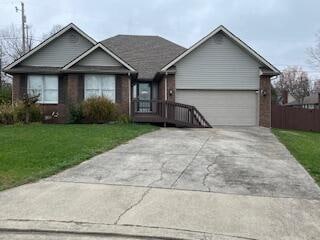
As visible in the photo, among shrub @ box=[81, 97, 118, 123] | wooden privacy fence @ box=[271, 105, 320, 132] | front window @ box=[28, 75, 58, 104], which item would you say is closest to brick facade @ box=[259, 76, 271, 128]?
wooden privacy fence @ box=[271, 105, 320, 132]

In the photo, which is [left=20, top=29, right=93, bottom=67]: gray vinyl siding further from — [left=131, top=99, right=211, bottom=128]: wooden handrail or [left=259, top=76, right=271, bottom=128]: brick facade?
[left=259, top=76, right=271, bottom=128]: brick facade

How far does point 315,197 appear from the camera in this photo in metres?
8.15

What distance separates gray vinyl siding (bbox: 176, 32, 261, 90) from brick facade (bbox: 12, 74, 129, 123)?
3372 millimetres

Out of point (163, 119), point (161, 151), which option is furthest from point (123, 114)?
point (161, 151)

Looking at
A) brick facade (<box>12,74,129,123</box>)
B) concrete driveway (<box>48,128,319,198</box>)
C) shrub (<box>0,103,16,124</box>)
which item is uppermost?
brick facade (<box>12,74,129,123</box>)

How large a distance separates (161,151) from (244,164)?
2904mm

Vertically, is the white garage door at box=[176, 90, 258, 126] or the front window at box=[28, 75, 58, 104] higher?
the front window at box=[28, 75, 58, 104]

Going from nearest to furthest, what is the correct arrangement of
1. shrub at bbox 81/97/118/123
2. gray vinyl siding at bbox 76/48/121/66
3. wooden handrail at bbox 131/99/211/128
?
shrub at bbox 81/97/118/123 → wooden handrail at bbox 131/99/211/128 → gray vinyl siding at bbox 76/48/121/66

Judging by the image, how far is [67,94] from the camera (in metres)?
24.3

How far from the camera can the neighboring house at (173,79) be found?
79.3 ft

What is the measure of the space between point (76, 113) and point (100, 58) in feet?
11.9

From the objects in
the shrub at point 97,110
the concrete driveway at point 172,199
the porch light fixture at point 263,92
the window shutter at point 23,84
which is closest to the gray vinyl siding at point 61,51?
the window shutter at point 23,84

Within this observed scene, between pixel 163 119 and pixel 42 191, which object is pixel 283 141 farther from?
→ pixel 42 191

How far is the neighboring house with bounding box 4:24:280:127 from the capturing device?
24172 mm
